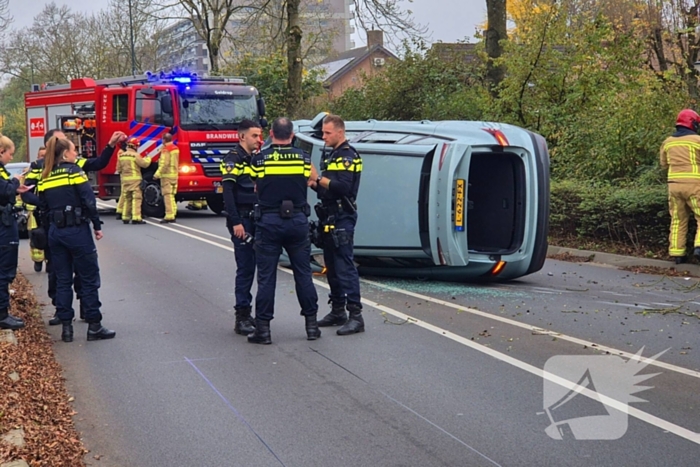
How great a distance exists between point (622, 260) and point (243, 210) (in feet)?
21.0

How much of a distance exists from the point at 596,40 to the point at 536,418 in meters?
14.1

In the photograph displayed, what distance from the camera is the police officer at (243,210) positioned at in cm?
804

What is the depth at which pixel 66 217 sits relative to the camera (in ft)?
25.6

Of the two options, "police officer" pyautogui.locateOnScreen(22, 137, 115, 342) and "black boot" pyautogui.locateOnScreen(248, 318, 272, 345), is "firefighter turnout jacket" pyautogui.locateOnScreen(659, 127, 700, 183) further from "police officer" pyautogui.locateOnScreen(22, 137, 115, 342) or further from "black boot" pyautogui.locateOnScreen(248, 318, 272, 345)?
"police officer" pyautogui.locateOnScreen(22, 137, 115, 342)

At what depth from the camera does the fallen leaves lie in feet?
16.0

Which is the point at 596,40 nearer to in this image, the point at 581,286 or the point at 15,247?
the point at 581,286

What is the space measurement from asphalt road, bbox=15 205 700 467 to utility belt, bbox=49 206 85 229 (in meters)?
1.05

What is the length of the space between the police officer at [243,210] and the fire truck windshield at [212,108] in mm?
12989

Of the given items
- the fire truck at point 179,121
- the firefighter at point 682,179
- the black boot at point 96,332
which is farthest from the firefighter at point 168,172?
the black boot at point 96,332

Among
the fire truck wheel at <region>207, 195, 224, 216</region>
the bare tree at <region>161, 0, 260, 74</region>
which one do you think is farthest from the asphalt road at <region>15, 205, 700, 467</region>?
the bare tree at <region>161, 0, 260, 74</region>

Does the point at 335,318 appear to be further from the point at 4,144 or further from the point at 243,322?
the point at 4,144

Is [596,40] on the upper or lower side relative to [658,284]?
upper

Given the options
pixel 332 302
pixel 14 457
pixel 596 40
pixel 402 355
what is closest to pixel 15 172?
pixel 596 40

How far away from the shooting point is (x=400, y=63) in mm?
24500
